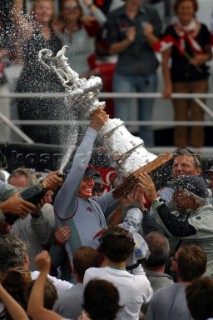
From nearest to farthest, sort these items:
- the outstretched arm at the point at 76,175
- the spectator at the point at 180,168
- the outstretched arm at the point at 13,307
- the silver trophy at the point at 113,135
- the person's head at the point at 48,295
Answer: the outstretched arm at the point at 13,307 < the person's head at the point at 48,295 < the outstretched arm at the point at 76,175 < the silver trophy at the point at 113,135 < the spectator at the point at 180,168

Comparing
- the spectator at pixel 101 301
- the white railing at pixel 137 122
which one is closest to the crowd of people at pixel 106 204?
the spectator at pixel 101 301

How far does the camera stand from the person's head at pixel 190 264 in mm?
9234

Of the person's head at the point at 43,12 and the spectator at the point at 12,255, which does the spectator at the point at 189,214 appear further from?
the person's head at the point at 43,12

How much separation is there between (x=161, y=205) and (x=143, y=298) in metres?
1.15

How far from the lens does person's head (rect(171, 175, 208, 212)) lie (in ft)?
34.8

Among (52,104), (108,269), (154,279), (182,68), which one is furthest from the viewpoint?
(182,68)

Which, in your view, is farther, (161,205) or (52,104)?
(52,104)

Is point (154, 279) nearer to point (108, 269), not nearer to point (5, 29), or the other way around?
point (108, 269)

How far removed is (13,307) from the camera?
817 cm

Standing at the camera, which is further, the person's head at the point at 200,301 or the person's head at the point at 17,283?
the person's head at the point at 17,283

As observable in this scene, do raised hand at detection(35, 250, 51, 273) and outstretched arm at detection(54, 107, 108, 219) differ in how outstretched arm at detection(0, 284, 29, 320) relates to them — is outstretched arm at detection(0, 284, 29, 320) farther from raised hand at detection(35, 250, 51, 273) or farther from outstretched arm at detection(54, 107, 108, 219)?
outstretched arm at detection(54, 107, 108, 219)

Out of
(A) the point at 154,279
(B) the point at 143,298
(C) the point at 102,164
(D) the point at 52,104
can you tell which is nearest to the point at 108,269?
(B) the point at 143,298

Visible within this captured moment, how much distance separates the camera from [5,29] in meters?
13.9

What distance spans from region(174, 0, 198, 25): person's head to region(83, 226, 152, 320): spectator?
5636mm
